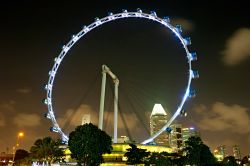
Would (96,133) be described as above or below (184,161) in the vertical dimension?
above

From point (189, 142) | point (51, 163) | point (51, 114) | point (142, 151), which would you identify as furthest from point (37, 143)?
point (189, 142)

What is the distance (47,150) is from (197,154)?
99.3ft

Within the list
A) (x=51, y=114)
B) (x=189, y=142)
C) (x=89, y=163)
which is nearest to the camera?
(x=89, y=163)

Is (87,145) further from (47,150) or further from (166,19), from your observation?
(166,19)

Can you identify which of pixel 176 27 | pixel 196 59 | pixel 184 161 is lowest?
pixel 184 161

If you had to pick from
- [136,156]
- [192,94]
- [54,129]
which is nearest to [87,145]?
[136,156]

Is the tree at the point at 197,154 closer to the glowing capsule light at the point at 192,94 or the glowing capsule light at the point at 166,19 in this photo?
the glowing capsule light at the point at 192,94

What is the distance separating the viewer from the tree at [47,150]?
198 feet

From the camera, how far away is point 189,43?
63094 mm

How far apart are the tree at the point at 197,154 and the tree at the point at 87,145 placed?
1909cm

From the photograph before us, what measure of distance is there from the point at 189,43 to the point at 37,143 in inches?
1524

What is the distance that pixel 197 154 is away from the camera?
59.4 m

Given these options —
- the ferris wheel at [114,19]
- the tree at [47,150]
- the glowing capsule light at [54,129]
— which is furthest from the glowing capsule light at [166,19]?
the glowing capsule light at [54,129]

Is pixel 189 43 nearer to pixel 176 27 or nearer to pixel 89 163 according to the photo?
pixel 176 27
